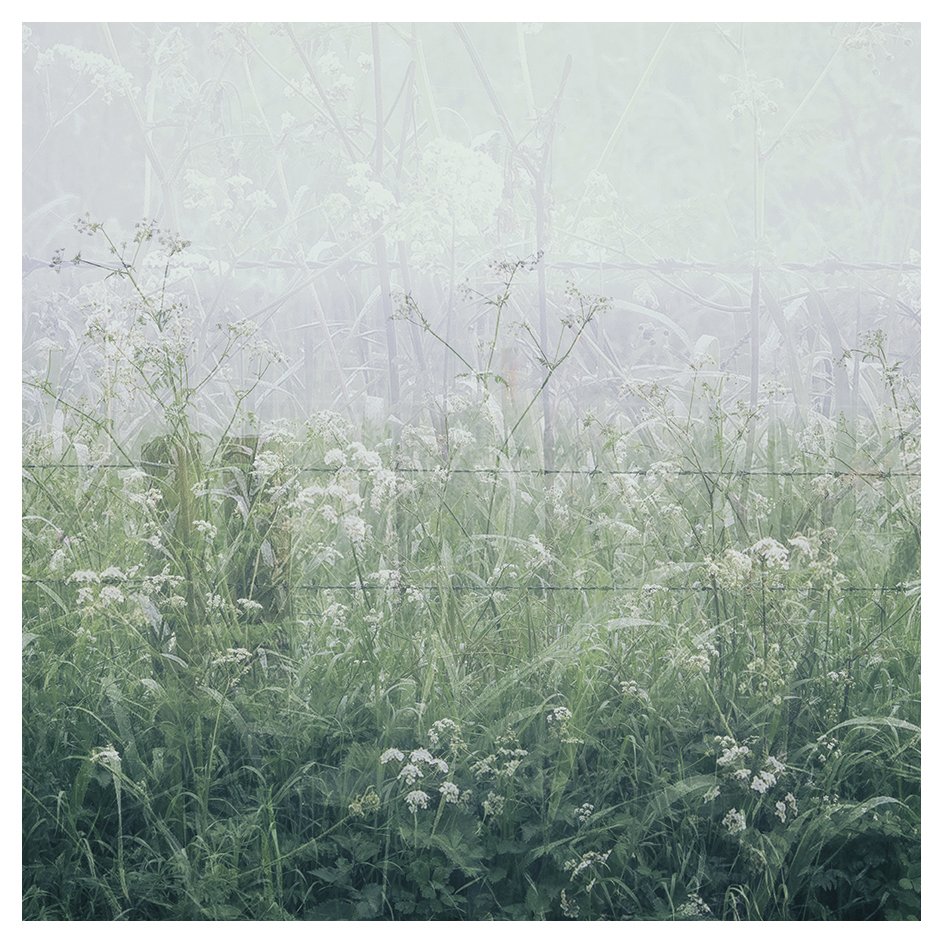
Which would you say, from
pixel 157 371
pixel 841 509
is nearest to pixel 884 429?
pixel 841 509

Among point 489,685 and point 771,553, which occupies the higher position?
point 771,553

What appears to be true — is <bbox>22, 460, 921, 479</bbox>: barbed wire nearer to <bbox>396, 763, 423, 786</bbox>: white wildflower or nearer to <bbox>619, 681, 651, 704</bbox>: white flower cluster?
<bbox>619, 681, 651, 704</bbox>: white flower cluster

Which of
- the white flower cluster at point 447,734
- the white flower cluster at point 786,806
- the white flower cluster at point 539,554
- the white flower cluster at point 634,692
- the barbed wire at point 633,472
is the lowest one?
the white flower cluster at point 786,806

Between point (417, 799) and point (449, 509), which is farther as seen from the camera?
point (449, 509)

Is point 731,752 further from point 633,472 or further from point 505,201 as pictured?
point 505,201

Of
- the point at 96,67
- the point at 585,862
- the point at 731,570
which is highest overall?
the point at 96,67

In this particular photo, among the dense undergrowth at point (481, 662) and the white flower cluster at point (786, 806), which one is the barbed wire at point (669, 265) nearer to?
the dense undergrowth at point (481, 662)

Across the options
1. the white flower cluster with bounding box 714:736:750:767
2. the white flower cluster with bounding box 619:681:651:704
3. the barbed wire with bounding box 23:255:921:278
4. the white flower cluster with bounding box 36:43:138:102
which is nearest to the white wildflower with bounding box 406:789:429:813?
the white flower cluster with bounding box 619:681:651:704

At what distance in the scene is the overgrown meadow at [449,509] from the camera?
8.84ft

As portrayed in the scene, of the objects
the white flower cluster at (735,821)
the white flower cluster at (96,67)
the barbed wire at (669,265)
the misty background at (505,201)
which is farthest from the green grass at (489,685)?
the white flower cluster at (96,67)

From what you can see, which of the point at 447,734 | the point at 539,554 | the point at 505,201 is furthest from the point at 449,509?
the point at 505,201

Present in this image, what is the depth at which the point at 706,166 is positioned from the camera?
9.06ft

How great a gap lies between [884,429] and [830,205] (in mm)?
633

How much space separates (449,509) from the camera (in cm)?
276
